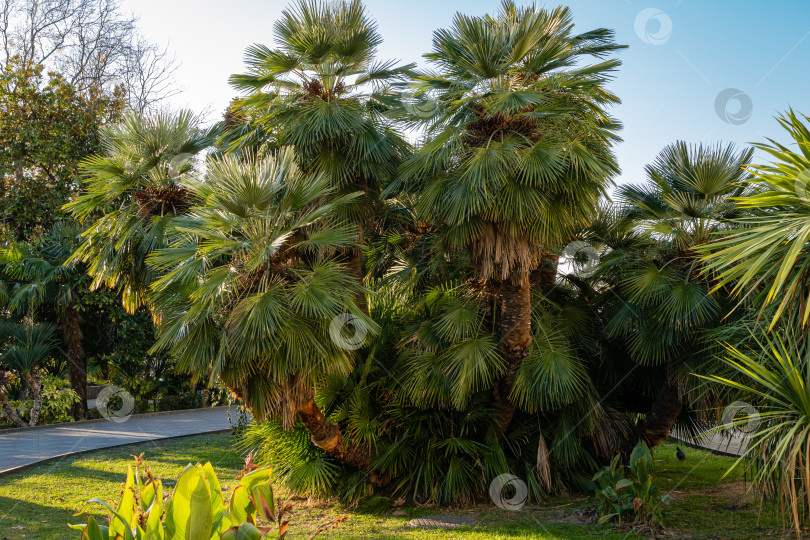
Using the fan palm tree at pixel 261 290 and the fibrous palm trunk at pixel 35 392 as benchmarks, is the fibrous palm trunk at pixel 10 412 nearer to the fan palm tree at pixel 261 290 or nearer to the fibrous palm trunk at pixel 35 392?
the fibrous palm trunk at pixel 35 392

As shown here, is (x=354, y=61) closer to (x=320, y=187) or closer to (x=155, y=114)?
(x=320, y=187)

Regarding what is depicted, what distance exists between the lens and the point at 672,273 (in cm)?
745

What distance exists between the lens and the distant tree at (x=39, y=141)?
15.0m

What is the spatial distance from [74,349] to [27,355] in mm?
1553

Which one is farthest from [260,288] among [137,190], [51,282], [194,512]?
[51,282]

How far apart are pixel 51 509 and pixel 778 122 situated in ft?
29.2

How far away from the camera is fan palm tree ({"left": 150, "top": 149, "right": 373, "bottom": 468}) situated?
20.0 ft

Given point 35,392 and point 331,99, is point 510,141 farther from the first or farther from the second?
point 35,392

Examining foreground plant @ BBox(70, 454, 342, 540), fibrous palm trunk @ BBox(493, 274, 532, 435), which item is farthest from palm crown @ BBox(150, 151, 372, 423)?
foreground plant @ BBox(70, 454, 342, 540)

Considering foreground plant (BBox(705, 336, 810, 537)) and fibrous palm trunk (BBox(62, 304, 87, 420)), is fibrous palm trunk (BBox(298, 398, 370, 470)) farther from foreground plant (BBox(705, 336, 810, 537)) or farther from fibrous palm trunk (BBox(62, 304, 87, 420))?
fibrous palm trunk (BBox(62, 304, 87, 420))

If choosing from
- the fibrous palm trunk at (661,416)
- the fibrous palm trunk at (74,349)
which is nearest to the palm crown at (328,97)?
the fibrous palm trunk at (661,416)

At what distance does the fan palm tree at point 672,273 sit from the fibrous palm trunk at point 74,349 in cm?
1328

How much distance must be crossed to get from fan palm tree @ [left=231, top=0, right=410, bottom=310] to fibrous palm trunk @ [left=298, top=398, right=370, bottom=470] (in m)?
1.44

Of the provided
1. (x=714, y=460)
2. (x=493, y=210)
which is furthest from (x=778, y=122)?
(x=714, y=460)
